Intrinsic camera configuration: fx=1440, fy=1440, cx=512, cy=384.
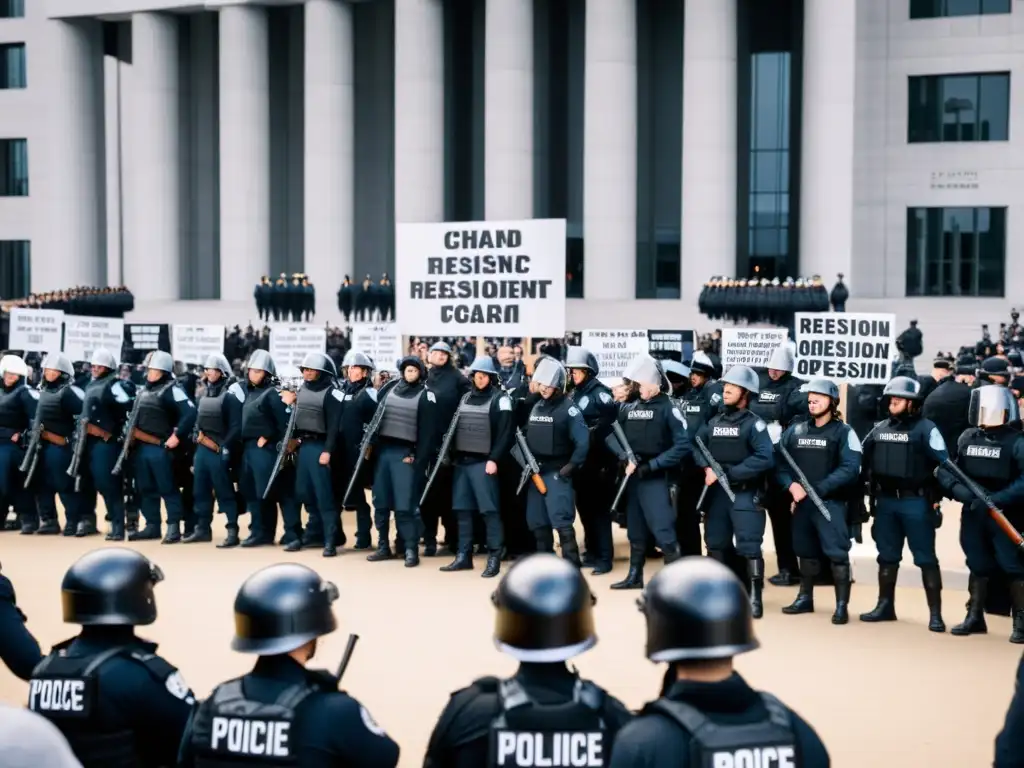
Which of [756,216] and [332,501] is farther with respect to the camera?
[756,216]

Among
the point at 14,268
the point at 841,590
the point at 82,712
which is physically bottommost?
the point at 841,590

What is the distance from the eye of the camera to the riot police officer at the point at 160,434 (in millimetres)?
15266

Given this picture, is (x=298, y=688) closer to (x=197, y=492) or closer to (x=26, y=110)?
(x=197, y=492)

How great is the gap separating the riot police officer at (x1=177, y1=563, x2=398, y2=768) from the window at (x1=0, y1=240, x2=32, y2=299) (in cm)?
5436

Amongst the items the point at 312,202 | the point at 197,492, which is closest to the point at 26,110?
the point at 312,202

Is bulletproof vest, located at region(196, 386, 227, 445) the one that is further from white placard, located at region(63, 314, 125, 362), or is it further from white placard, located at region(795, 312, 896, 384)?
white placard, located at region(795, 312, 896, 384)

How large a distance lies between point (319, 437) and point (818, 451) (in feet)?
17.8

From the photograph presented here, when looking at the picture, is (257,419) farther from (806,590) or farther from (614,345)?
(806,590)

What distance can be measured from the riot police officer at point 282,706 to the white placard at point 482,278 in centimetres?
1087

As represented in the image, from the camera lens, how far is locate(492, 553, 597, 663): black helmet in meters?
4.04

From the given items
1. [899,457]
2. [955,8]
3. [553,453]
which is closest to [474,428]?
[553,453]

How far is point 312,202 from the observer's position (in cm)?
4541

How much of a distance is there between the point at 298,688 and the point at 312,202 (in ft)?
138

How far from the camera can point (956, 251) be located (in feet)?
141
